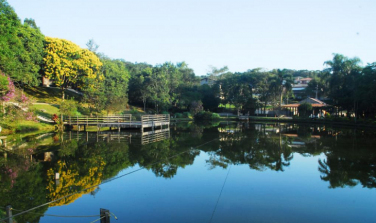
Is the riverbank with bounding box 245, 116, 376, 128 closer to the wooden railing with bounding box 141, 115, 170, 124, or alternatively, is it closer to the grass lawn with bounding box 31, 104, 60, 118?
the wooden railing with bounding box 141, 115, 170, 124

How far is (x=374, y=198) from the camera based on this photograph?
323 inches

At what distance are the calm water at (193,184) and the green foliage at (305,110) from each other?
28.3m

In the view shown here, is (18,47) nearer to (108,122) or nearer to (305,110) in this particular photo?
(108,122)

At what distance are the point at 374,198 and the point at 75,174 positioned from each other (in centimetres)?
1028

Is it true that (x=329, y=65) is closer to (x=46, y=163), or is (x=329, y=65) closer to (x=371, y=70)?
(x=371, y=70)

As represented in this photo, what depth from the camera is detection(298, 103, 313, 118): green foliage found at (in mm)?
43031

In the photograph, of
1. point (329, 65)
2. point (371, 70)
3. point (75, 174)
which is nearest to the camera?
point (75, 174)

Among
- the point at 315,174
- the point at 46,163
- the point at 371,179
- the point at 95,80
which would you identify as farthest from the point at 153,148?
the point at 95,80

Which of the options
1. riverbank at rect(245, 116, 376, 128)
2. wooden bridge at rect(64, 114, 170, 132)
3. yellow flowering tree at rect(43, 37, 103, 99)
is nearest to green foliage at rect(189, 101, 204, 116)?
riverbank at rect(245, 116, 376, 128)

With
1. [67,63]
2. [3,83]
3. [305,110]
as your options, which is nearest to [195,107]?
[305,110]

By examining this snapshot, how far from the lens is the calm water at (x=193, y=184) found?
23.4 feet

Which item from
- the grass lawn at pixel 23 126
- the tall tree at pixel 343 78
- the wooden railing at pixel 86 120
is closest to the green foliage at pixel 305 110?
the tall tree at pixel 343 78

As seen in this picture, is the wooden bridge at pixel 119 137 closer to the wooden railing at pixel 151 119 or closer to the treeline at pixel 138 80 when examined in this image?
the wooden railing at pixel 151 119

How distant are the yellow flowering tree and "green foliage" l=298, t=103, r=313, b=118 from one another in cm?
3109
